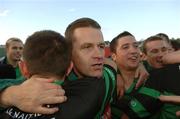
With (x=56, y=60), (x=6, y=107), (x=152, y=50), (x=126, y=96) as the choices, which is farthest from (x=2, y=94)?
(x=152, y=50)

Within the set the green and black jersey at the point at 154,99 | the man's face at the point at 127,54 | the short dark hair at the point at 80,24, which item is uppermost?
the short dark hair at the point at 80,24

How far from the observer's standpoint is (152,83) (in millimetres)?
3180

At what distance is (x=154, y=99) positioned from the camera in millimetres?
3074

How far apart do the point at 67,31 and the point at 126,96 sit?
93 centimetres

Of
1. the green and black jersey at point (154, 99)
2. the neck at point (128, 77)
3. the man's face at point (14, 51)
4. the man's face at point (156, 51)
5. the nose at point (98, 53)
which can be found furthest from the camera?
the man's face at point (14, 51)

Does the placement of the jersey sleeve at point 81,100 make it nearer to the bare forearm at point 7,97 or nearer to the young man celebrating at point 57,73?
the young man celebrating at point 57,73

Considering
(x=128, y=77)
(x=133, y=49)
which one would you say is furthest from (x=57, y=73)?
(x=133, y=49)

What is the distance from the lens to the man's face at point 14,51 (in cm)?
801

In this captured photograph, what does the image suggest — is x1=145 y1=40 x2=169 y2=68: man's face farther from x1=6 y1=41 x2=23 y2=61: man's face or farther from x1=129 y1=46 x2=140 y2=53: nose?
x1=6 y1=41 x2=23 y2=61: man's face

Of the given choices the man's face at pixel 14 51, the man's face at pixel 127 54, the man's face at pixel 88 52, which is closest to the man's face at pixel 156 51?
the man's face at pixel 127 54

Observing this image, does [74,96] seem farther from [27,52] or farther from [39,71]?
[27,52]

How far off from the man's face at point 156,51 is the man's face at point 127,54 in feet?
2.01

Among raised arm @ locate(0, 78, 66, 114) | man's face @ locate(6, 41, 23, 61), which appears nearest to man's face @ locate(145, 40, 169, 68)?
raised arm @ locate(0, 78, 66, 114)

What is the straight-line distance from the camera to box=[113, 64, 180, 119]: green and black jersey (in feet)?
10.0
